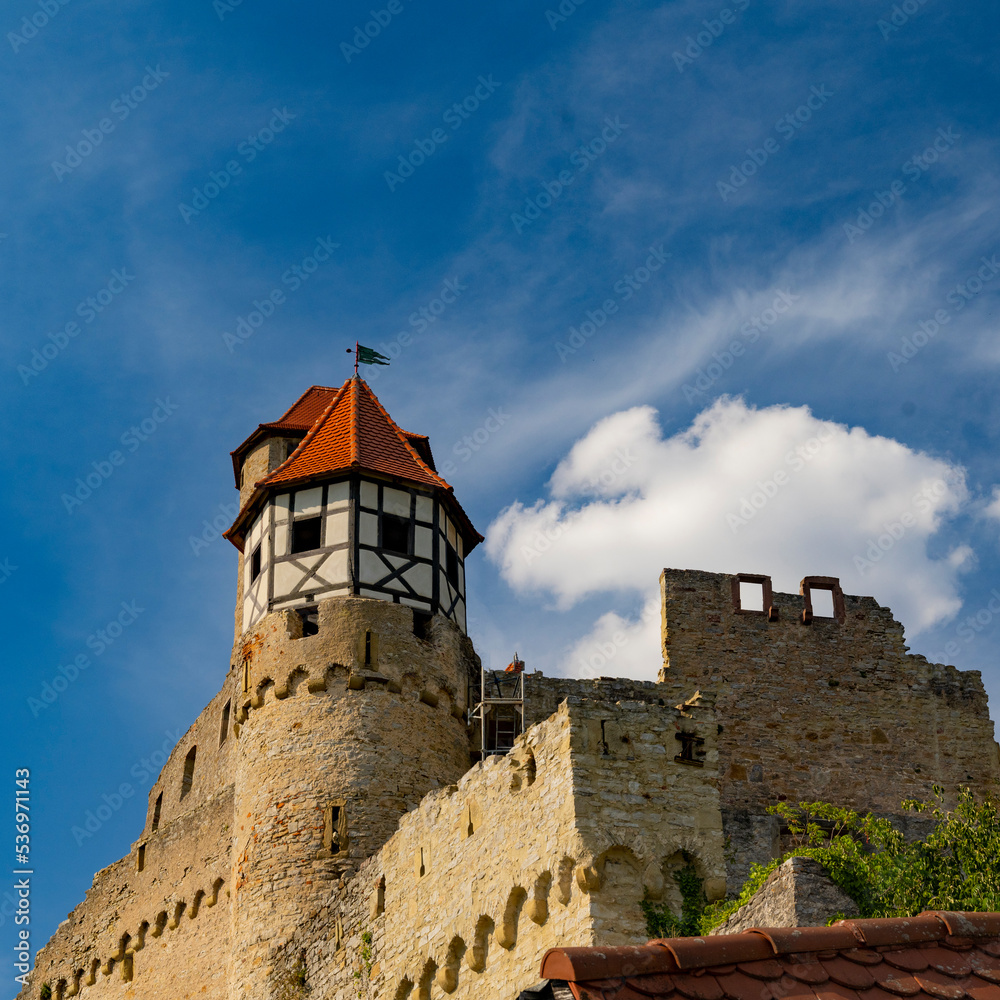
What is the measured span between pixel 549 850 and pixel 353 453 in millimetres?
10835

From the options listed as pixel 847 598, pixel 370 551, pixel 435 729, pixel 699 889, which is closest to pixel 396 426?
pixel 370 551

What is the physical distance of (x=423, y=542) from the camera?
23.9 meters

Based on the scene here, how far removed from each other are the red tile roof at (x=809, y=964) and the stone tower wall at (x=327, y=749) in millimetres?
12182

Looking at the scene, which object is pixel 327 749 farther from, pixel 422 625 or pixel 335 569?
pixel 335 569

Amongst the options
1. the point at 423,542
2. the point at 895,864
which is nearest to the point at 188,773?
the point at 423,542

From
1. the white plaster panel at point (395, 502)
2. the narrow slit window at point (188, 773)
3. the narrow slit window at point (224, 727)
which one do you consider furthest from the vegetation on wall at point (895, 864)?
the narrow slit window at point (188, 773)

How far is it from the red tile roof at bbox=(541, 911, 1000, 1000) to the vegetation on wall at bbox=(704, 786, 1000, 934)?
3655 millimetres

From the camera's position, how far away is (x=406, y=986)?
17219 millimetres

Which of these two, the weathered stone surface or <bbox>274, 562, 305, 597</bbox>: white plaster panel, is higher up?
<bbox>274, 562, 305, 597</bbox>: white plaster panel

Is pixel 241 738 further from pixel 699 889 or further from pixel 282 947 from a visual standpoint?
pixel 699 889

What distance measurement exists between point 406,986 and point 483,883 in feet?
7.00

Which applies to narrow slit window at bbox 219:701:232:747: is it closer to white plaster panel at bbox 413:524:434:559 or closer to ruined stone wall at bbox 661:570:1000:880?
white plaster panel at bbox 413:524:434:559

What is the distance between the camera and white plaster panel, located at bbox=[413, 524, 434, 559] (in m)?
23.8

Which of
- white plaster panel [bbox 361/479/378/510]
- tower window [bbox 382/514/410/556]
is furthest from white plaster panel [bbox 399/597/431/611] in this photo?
white plaster panel [bbox 361/479/378/510]
